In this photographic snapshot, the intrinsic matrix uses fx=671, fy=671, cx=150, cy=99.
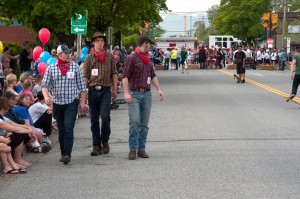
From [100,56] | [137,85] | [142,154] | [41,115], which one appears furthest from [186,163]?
[41,115]

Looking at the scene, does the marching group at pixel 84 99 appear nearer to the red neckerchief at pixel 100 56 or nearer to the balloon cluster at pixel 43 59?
the red neckerchief at pixel 100 56

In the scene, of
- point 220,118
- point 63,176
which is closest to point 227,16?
point 220,118

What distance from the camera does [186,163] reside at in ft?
32.6

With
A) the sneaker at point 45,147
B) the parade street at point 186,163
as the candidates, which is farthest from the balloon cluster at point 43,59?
the sneaker at point 45,147

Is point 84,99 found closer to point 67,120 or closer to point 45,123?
point 67,120

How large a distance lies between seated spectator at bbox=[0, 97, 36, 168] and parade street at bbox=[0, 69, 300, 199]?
10.5 inches

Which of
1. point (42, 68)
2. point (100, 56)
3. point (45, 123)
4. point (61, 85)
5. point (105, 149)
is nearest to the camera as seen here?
point (61, 85)

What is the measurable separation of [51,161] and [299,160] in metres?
3.85

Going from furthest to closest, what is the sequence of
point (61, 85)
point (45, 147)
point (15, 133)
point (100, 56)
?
point (45, 147) → point (100, 56) → point (61, 85) → point (15, 133)

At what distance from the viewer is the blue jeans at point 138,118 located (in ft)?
34.8

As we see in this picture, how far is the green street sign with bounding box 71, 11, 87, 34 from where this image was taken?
72.9ft

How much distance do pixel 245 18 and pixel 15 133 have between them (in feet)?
300

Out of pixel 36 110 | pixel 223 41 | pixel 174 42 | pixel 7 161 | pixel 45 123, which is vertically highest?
pixel 223 41

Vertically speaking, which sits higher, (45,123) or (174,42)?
(174,42)
